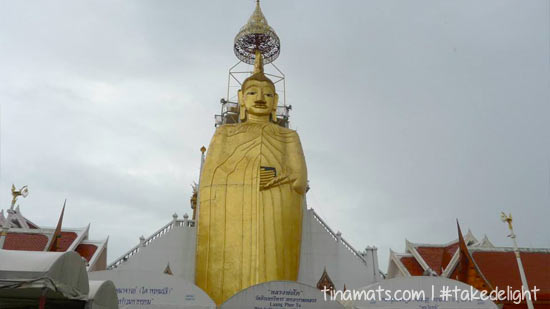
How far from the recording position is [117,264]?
12.6m

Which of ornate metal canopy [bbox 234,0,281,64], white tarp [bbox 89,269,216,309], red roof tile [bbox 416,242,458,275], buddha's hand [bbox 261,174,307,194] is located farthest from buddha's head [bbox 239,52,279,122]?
white tarp [bbox 89,269,216,309]

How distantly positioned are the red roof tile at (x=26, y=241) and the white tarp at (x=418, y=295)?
31.7 feet

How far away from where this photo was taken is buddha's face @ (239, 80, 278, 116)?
15.8 meters

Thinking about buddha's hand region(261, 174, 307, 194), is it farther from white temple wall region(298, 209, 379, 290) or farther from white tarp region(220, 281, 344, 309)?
white tarp region(220, 281, 344, 309)

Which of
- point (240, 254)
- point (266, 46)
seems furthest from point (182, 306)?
point (266, 46)

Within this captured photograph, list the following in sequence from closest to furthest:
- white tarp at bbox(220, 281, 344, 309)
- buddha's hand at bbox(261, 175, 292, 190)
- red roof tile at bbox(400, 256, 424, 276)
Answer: white tarp at bbox(220, 281, 344, 309) → buddha's hand at bbox(261, 175, 292, 190) → red roof tile at bbox(400, 256, 424, 276)

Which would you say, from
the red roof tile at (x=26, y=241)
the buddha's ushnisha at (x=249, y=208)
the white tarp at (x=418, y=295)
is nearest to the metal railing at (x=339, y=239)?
the buddha's ushnisha at (x=249, y=208)

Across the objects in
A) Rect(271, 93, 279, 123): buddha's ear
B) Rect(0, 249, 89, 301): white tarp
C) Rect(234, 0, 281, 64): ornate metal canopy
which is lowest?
Rect(0, 249, 89, 301): white tarp

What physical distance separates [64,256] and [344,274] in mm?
10455

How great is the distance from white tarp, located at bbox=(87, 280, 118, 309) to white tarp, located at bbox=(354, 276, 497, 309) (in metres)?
4.47

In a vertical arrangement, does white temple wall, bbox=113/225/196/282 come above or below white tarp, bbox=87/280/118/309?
above

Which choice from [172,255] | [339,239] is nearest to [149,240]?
[172,255]

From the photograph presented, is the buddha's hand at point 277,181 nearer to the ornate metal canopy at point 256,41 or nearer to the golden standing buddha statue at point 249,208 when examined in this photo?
the golden standing buddha statue at point 249,208

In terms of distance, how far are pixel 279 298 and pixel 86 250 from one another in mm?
7915
